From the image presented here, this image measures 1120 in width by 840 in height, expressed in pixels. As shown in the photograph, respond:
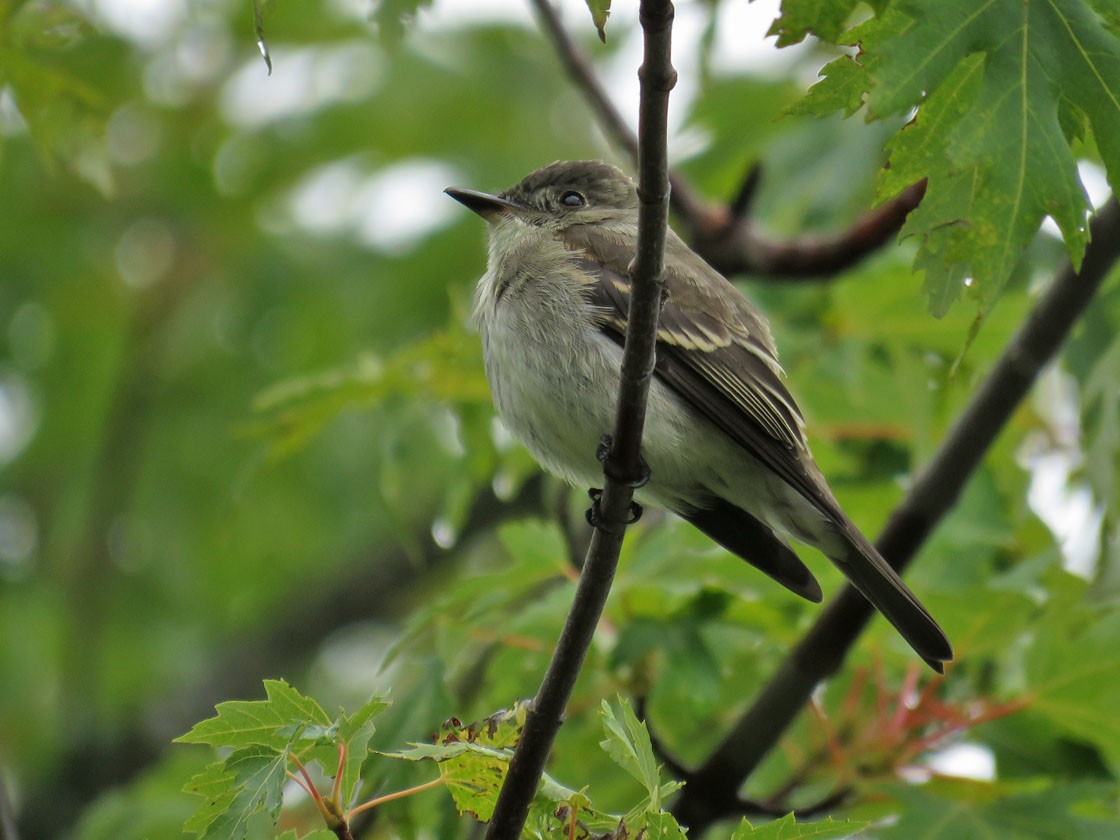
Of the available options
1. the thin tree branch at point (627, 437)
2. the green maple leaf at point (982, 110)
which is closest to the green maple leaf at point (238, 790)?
the thin tree branch at point (627, 437)

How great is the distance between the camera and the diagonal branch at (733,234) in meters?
5.00

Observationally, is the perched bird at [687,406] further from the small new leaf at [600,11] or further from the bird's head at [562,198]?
the small new leaf at [600,11]

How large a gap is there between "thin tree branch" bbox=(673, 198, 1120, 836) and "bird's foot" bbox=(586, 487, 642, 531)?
0.82 m

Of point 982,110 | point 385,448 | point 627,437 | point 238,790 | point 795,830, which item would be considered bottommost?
point 385,448

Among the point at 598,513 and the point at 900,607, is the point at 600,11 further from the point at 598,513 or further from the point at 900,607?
the point at 900,607

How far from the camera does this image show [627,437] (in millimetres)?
2945

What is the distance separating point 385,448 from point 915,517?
1.81 m

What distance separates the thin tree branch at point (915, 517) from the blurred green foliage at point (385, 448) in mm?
179

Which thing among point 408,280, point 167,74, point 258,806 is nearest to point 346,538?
point 408,280

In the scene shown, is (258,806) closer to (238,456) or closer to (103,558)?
(103,558)

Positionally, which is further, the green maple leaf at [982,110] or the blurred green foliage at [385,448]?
the blurred green foliage at [385,448]

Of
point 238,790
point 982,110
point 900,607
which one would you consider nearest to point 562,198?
point 900,607

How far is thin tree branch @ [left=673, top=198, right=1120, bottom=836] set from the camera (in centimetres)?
416

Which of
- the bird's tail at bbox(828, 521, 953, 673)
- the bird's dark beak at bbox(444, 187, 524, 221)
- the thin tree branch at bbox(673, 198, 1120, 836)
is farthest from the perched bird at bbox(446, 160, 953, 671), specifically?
the bird's dark beak at bbox(444, 187, 524, 221)
